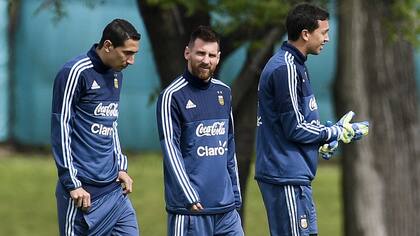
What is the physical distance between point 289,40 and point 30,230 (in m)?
11.5

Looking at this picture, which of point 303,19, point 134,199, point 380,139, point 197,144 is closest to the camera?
point 197,144

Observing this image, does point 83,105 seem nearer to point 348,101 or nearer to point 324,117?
point 348,101

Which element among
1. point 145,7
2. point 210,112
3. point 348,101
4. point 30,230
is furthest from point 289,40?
point 30,230

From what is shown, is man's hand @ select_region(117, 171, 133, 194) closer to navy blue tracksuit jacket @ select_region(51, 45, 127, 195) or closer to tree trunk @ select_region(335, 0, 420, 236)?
navy blue tracksuit jacket @ select_region(51, 45, 127, 195)

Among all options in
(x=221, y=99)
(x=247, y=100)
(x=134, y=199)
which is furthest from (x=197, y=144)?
(x=134, y=199)

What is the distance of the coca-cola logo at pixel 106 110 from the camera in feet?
30.4

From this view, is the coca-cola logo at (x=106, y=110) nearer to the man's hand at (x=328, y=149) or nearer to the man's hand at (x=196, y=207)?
the man's hand at (x=196, y=207)

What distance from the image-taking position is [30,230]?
20.3m

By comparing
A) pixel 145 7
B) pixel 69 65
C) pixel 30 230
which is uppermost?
pixel 145 7

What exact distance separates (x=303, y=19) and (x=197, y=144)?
1.16m

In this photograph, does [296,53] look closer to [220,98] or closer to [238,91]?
[220,98]

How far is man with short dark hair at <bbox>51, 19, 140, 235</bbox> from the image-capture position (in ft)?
29.8

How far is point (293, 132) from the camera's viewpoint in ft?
30.3

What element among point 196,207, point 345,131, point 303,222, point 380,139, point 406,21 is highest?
point 406,21
